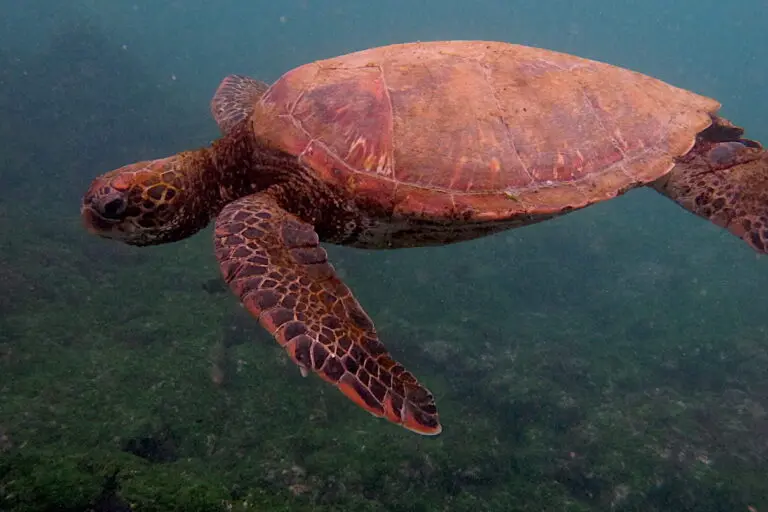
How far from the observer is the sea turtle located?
3.41m

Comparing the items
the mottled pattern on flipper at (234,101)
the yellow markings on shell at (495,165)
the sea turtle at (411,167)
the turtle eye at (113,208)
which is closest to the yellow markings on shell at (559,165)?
the sea turtle at (411,167)

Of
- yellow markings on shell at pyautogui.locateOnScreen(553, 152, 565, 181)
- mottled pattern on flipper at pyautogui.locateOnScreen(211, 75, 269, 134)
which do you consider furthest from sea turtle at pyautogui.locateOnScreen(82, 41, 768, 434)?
mottled pattern on flipper at pyautogui.locateOnScreen(211, 75, 269, 134)

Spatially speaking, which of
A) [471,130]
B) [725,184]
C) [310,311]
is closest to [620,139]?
[725,184]

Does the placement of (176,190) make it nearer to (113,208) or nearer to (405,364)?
(113,208)

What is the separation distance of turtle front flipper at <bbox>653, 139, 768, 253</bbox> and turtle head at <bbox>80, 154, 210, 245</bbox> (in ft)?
13.6

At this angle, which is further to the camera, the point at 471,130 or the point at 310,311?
the point at 471,130

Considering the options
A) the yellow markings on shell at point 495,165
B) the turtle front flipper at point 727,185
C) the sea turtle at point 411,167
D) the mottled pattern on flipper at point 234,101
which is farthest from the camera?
the mottled pattern on flipper at point 234,101

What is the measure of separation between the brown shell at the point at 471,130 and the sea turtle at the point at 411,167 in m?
0.01

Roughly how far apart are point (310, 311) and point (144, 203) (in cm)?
190

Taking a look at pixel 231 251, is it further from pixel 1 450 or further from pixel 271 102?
pixel 1 450

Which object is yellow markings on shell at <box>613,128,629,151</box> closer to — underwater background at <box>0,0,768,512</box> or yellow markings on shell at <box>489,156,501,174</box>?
yellow markings on shell at <box>489,156,501,174</box>

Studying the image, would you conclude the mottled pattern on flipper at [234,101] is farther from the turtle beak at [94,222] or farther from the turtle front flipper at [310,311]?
the turtle front flipper at [310,311]

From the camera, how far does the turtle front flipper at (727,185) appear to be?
152 inches

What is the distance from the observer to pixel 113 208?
3709mm
